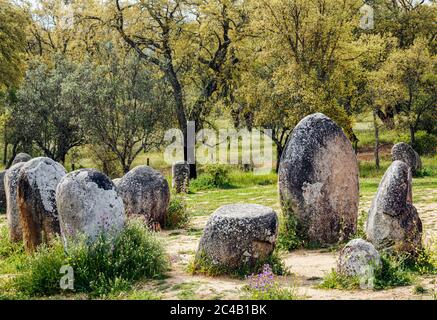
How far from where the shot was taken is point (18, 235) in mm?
13320

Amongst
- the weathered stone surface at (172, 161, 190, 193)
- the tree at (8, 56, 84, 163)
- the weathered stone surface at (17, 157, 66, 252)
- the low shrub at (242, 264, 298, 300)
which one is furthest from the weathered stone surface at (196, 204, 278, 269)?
the tree at (8, 56, 84, 163)

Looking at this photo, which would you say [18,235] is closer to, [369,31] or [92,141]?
[92,141]

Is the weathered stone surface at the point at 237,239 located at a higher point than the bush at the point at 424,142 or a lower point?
lower

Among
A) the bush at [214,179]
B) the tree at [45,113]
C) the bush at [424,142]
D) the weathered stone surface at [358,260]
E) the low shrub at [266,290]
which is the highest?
the tree at [45,113]

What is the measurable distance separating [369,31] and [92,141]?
22.6 m

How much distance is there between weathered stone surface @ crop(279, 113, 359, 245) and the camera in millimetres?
12523

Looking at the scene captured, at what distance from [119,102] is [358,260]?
21.8 metres

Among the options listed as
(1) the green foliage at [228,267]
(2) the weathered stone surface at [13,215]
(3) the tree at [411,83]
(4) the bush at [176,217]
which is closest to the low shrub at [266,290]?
(1) the green foliage at [228,267]

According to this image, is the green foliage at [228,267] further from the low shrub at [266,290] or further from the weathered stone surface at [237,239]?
Result: the low shrub at [266,290]

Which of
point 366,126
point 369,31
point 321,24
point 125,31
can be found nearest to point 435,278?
point 321,24

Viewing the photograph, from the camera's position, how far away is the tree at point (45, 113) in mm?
34219

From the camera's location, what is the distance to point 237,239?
9914 millimetres

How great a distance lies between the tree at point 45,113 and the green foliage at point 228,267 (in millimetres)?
24952

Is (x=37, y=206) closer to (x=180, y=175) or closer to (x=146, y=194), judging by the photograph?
(x=146, y=194)
